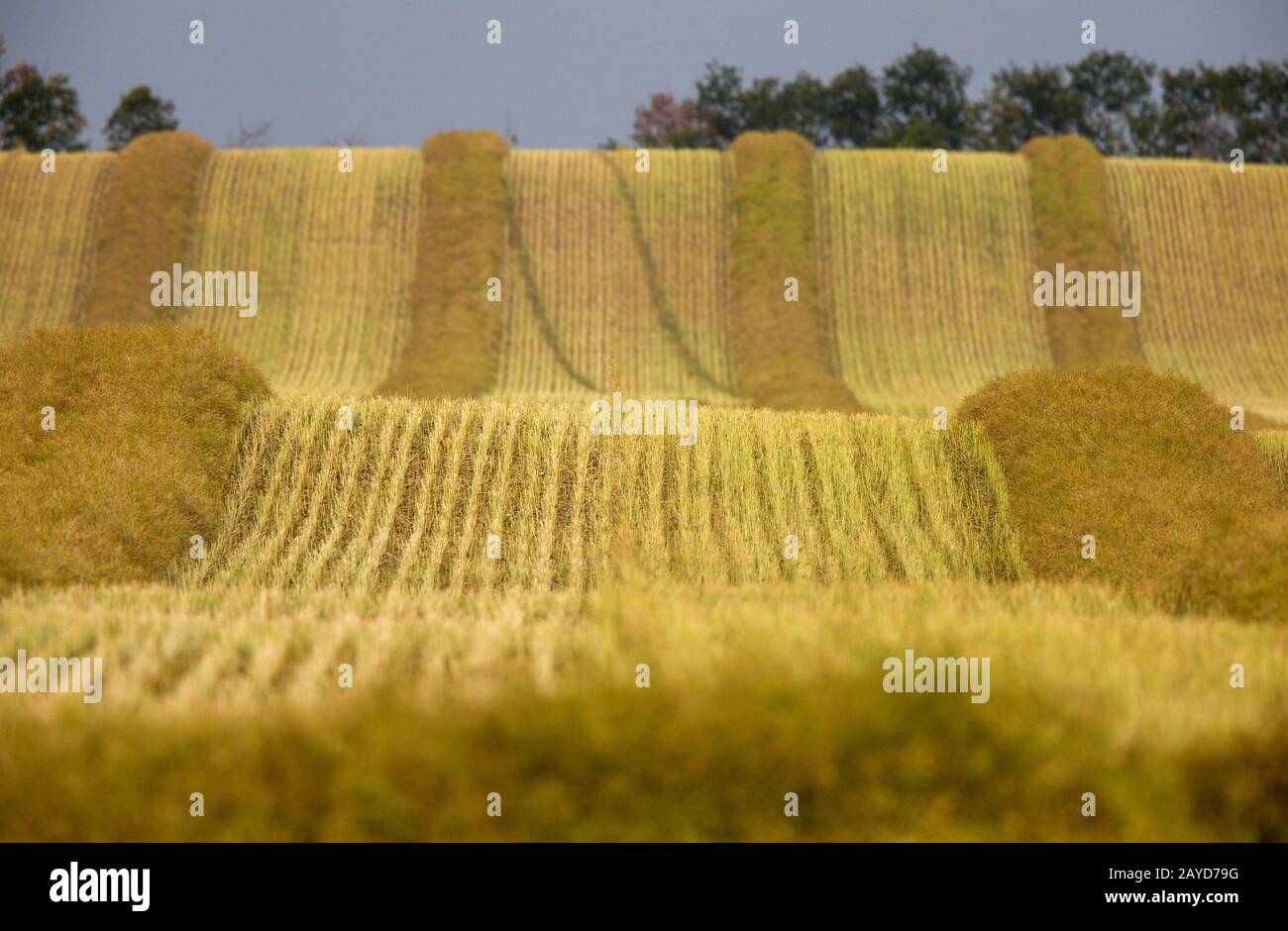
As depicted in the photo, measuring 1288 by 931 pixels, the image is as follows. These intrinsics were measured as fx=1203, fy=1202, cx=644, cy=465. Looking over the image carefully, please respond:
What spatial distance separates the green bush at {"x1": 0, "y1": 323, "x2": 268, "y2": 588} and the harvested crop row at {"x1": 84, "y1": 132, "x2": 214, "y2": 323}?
512 inches

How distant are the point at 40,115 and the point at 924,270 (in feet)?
88.5

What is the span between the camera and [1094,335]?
76.9 feet

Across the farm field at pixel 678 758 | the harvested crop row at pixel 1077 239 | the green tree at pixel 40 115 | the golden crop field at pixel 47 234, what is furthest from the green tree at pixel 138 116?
the farm field at pixel 678 758

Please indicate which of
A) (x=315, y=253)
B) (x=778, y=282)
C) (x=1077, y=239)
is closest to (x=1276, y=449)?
(x=778, y=282)

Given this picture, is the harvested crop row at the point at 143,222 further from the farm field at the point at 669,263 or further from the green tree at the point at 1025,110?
the green tree at the point at 1025,110

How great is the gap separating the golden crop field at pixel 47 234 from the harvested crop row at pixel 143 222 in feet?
1.24

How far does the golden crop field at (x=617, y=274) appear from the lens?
2273 centimetres

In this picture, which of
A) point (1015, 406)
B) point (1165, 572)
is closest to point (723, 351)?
point (1015, 406)

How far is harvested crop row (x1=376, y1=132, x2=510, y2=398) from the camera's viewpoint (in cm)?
2136

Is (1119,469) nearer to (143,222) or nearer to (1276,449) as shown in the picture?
(1276,449)

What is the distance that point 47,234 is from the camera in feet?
79.6
